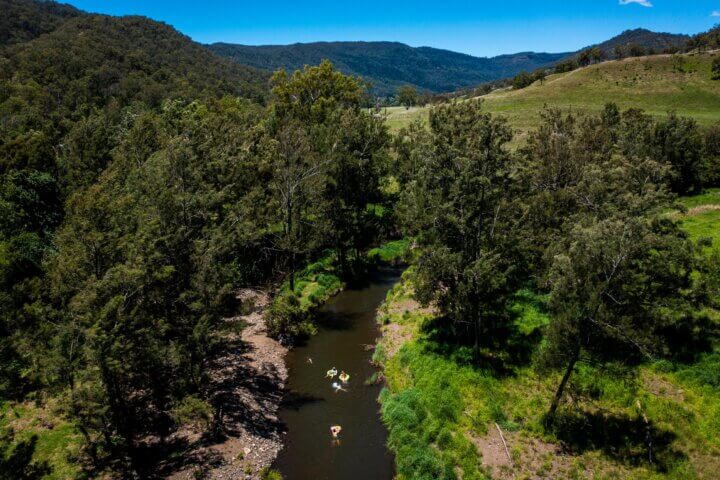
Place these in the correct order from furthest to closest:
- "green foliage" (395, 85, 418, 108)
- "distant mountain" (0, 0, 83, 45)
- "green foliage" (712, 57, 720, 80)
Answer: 1. "green foliage" (395, 85, 418, 108)
2. "distant mountain" (0, 0, 83, 45)
3. "green foliage" (712, 57, 720, 80)

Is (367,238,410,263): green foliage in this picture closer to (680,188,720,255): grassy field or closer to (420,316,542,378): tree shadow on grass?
(420,316,542,378): tree shadow on grass

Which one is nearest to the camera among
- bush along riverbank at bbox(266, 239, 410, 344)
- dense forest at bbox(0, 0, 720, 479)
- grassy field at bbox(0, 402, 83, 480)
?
dense forest at bbox(0, 0, 720, 479)

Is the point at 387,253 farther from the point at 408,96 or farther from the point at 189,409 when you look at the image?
the point at 408,96

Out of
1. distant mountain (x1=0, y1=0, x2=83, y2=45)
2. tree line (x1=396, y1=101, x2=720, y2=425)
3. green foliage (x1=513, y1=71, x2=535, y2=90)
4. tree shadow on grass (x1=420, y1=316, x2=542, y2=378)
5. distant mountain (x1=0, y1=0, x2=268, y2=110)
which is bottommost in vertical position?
tree shadow on grass (x1=420, y1=316, x2=542, y2=378)

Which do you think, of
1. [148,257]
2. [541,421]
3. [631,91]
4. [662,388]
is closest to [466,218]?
[541,421]

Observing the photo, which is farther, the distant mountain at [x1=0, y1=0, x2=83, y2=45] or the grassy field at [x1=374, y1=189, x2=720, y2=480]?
the distant mountain at [x1=0, y1=0, x2=83, y2=45]

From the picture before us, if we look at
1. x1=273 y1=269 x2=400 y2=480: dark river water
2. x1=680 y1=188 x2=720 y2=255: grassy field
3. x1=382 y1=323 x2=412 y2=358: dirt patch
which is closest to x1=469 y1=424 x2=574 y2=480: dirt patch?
x1=273 y1=269 x2=400 y2=480: dark river water
